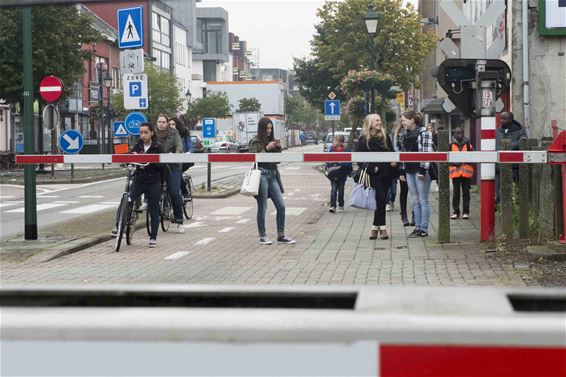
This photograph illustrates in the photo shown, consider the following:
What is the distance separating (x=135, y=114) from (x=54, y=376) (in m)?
17.5

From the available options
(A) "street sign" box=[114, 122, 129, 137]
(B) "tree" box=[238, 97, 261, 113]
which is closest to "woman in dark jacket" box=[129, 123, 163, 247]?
(A) "street sign" box=[114, 122, 129, 137]

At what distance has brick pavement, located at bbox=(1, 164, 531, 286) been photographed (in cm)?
879

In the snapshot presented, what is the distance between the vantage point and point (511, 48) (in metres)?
17.2

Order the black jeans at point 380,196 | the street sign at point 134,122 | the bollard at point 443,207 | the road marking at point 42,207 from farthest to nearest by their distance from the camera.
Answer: the road marking at point 42,207 < the street sign at point 134,122 < the black jeans at point 380,196 < the bollard at point 443,207

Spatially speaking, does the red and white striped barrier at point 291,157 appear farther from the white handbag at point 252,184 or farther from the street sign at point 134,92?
the street sign at point 134,92

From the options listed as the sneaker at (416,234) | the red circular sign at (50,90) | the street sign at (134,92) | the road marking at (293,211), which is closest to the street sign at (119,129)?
the street sign at (134,92)

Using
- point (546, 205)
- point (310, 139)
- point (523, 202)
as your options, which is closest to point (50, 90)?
point (523, 202)

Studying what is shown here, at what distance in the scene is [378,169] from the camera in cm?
1228

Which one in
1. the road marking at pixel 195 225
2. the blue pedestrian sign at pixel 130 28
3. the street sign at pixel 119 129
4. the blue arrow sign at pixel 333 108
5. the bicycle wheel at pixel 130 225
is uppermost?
the blue pedestrian sign at pixel 130 28

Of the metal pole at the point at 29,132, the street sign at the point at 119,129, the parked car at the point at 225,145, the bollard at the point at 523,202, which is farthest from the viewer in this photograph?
the parked car at the point at 225,145

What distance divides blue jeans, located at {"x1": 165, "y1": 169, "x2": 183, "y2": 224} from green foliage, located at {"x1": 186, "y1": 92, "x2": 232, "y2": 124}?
6568 centimetres

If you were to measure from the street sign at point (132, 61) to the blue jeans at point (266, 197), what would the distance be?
7403 mm

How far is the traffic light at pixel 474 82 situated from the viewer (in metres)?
11.2

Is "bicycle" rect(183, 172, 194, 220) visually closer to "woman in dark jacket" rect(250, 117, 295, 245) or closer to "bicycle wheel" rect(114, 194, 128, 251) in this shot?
"woman in dark jacket" rect(250, 117, 295, 245)
